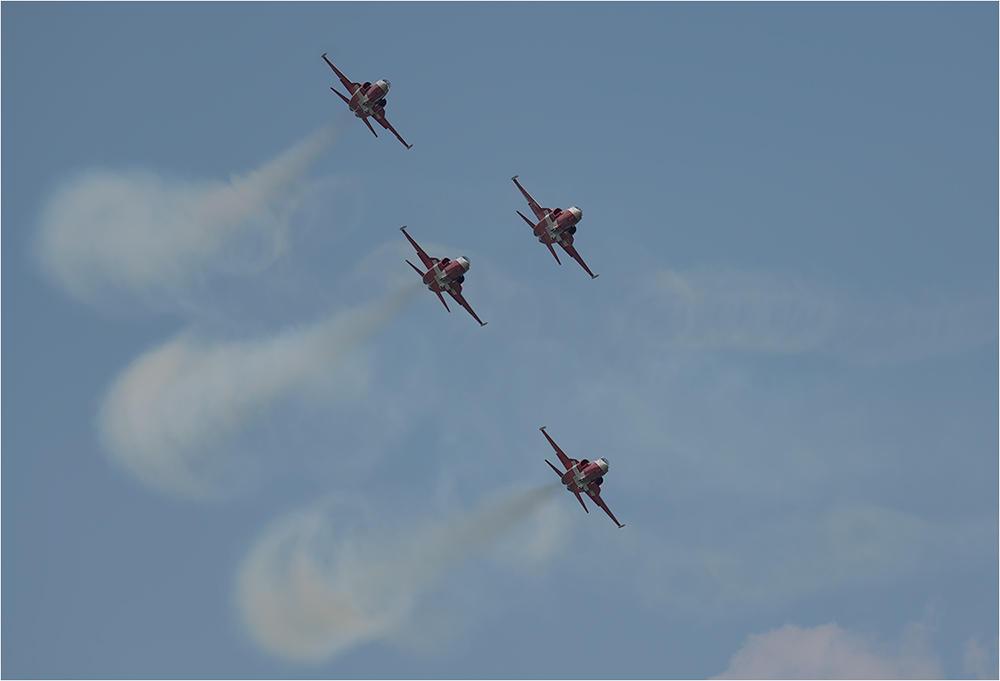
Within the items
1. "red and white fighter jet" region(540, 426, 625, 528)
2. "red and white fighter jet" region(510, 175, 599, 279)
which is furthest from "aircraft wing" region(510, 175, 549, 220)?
"red and white fighter jet" region(540, 426, 625, 528)

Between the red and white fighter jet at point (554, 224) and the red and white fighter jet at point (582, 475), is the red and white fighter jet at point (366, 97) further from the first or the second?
the red and white fighter jet at point (582, 475)

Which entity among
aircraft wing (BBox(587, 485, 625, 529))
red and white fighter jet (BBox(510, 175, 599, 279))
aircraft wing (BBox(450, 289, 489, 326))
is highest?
red and white fighter jet (BBox(510, 175, 599, 279))

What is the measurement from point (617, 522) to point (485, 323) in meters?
28.6

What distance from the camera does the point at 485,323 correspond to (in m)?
165

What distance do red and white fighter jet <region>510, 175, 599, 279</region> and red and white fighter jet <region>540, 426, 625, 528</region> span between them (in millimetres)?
22853

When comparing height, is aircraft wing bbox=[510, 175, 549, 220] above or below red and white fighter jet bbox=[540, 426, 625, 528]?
above

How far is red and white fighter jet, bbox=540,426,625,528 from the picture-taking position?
161875 millimetres

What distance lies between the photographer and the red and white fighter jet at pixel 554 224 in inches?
6511

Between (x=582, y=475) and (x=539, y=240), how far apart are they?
29.1 meters

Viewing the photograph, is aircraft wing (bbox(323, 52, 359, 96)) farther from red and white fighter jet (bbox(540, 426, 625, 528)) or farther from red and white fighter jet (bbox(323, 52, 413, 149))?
red and white fighter jet (bbox(540, 426, 625, 528))

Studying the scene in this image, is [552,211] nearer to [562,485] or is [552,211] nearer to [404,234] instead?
[404,234]

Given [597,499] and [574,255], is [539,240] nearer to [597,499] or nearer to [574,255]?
[574,255]

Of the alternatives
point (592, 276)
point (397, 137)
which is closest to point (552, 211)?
point (592, 276)

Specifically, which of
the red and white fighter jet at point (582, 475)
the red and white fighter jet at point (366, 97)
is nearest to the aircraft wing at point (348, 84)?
the red and white fighter jet at point (366, 97)
